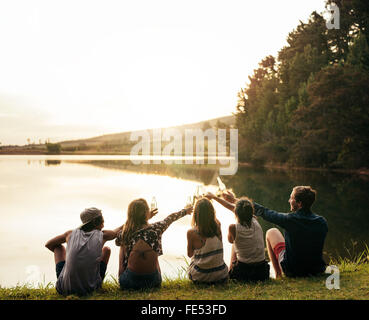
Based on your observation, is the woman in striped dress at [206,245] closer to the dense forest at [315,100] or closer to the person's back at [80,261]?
the person's back at [80,261]

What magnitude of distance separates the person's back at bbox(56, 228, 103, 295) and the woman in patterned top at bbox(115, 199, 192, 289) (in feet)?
0.96

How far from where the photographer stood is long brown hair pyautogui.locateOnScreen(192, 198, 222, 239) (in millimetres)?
3918

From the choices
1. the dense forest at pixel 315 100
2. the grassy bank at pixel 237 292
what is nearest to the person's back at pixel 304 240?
the grassy bank at pixel 237 292

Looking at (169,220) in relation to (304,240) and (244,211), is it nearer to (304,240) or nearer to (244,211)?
(244,211)

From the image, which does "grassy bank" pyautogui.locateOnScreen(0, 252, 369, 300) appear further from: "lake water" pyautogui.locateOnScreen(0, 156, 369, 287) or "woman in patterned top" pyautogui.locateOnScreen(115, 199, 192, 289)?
"lake water" pyautogui.locateOnScreen(0, 156, 369, 287)

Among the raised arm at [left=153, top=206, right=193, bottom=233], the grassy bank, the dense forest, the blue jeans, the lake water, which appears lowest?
the lake water

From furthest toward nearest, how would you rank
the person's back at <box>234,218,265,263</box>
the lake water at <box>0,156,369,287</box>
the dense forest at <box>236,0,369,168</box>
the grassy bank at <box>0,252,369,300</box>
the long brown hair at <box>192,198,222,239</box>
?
1. the dense forest at <box>236,0,369,168</box>
2. the lake water at <box>0,156,369,287</box>
3. the person's back at <box>234,218,265,263</box>
4. the long brown hair at <box>192,198,222,239</box>
5. the grassy bank at <box>0,252,369,300</box>

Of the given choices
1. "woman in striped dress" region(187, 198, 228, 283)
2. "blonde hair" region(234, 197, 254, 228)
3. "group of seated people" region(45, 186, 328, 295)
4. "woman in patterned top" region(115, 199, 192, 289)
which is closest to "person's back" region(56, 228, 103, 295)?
"group of seated people" region(45, 186, 328, 295)

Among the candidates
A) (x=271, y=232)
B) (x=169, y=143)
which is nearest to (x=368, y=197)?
(x=271, y=232)

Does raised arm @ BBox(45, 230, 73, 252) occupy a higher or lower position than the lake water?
higher

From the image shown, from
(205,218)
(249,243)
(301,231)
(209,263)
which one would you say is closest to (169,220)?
(205,218)

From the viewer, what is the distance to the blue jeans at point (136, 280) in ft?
12.9

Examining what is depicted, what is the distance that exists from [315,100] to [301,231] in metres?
28.2
